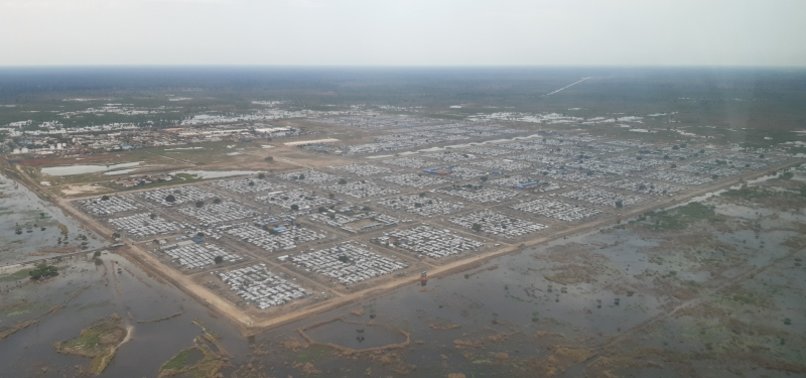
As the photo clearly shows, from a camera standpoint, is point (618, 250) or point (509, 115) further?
point (509, 115)

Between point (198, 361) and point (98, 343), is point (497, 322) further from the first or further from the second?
point (98, 343)

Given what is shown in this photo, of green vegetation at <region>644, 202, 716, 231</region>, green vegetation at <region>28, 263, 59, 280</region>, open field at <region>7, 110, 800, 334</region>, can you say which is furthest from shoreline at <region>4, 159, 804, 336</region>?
green vegetation at <region>28, 263, 59, 280</region>

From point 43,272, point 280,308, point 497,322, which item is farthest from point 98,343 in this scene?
point 497,322

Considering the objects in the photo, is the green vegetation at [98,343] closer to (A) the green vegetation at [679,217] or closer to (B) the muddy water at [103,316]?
(B) the muddy water at [103,316]

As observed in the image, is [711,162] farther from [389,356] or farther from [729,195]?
[389,356]

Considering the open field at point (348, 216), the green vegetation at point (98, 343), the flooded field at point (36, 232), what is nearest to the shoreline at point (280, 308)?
the open field at point (348, 216)

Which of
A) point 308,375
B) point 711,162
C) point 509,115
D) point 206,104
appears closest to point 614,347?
point 308,375

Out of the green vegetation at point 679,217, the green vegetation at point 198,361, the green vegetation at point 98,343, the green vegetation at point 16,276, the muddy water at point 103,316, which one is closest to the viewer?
the green vegetation at point 198,361

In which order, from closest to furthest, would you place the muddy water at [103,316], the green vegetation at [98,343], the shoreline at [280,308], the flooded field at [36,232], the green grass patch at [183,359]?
the green grass patch at [183,359] < the muddy water at [103,316] < the green vegetation at [98,343] < the shoreline at [280,308] < the flooded field at [36,232]
